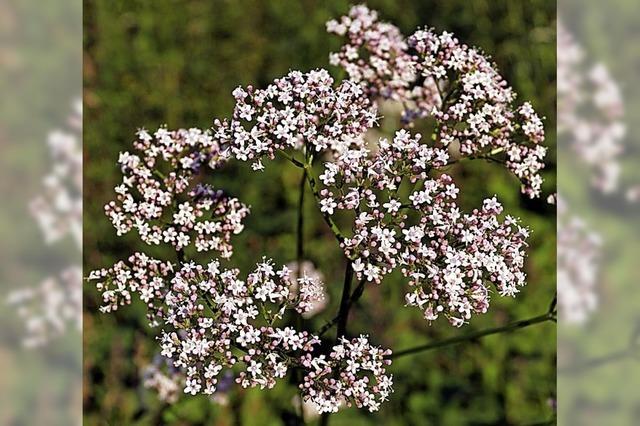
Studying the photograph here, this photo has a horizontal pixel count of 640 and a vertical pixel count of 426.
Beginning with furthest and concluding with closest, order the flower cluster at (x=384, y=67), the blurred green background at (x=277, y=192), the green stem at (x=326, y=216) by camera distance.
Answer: the blurred green background at (x=277, y=192)
the flower cluster at (x=384, y=67)
the green stem at (x=326, y=216)

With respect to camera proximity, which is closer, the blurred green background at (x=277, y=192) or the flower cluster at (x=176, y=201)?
the flower cluster at (x=176, y=201)

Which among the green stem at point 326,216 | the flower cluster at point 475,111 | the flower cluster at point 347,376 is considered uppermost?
the flower cluster at point 475,111
